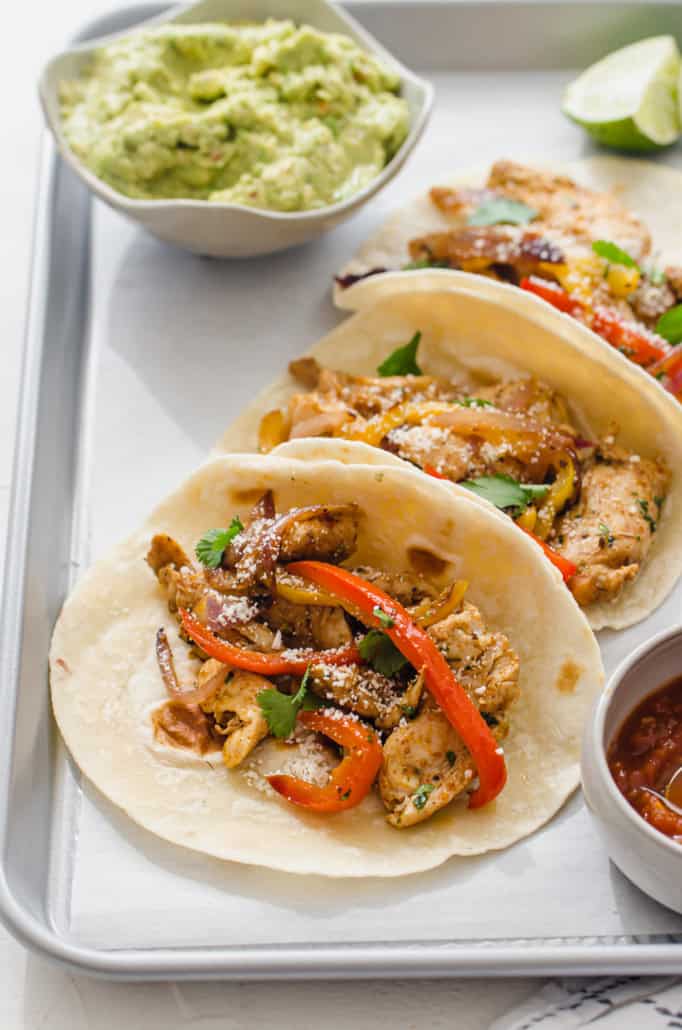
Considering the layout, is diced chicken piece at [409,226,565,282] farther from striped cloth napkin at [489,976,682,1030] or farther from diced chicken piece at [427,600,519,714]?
striped cloth napkin at [489,976,682,1030]

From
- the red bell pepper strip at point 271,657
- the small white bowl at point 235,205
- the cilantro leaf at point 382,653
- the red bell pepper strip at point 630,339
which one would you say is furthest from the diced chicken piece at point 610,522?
the small white bowl at point 235,205

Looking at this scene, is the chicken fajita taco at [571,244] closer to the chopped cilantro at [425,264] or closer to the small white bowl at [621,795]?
the chopped cilantro at [425,264]

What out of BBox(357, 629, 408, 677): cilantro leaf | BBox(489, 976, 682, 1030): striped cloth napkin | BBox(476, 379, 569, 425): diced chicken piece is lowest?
BBox(489, 976, 682, 1030): striped cloth napkin

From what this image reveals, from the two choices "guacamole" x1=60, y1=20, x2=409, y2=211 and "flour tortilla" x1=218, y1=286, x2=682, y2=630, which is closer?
"flour tortilla" x1=218, y1=286, x2=682, y2=630

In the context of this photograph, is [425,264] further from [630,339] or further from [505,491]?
[505,491]

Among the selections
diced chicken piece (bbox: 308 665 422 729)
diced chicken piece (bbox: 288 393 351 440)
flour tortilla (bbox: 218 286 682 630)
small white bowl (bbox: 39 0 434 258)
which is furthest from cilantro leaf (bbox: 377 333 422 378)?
diced chicken piece (bbox: 308 665 422 729)

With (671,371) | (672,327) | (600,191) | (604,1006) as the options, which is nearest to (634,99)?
(600,191)
